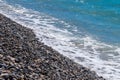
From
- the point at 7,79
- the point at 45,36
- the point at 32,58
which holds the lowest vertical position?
the point at 7,79

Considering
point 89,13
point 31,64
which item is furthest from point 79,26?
point 31,64

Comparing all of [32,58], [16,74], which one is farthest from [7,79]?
[32,58]

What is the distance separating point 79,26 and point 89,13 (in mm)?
6830

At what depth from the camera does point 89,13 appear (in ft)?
111

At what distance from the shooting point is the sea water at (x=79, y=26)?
18.1m

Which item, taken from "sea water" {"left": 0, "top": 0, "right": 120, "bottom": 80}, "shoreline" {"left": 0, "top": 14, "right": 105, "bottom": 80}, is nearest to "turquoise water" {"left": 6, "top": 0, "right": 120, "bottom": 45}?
"sea water" {"left": 0, "top": 0, "right": 120, "bottom": 80}

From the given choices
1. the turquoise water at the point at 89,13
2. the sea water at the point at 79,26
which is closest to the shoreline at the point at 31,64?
the sea water at the point at 79,26

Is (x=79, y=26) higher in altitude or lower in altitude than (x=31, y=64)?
higher

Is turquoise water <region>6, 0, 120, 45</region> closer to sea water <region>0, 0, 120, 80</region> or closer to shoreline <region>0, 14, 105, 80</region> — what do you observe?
sea water <region>0, 0, 120, 80</region>

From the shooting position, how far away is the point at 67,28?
1019 inches

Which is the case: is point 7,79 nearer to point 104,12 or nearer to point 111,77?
point 111,77

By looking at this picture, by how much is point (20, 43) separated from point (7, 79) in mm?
4338

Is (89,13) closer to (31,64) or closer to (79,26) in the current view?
(79,26)

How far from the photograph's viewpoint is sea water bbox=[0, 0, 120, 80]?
1809 centimetres
